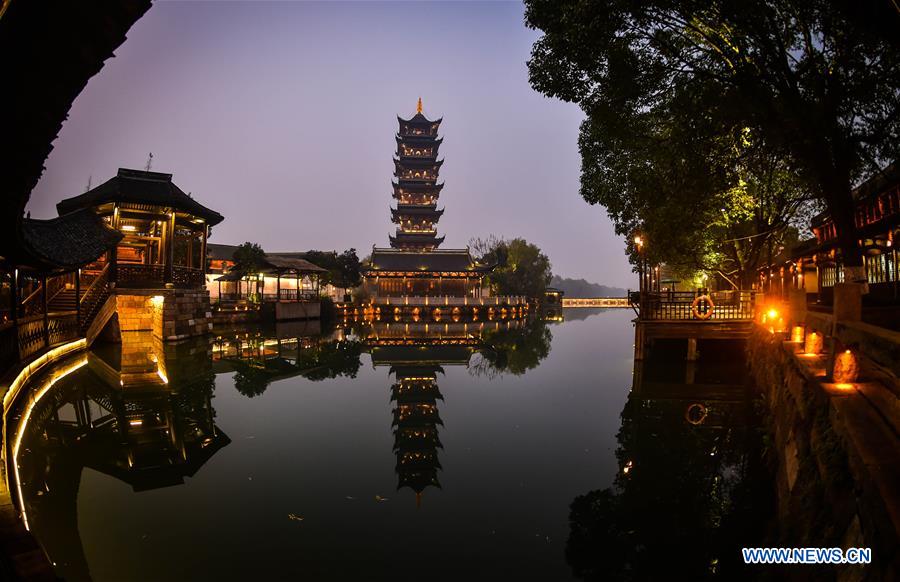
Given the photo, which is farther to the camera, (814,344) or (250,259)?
(250,259)

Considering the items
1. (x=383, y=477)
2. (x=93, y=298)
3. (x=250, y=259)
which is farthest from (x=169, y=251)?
(x=383, y=477)

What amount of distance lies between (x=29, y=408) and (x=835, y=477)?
10.9 metres

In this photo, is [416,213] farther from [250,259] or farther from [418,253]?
[250,259]

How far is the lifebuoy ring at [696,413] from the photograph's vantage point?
8695 mm

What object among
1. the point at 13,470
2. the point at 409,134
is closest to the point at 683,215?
the point at 13,470

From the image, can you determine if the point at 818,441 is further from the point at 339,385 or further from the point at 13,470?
the point at 339,385

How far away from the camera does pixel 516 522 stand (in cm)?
481

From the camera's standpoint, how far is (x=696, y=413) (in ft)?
30.1

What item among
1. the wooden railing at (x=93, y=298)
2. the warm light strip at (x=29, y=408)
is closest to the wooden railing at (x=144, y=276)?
the wooden railing at (x=93, y=298)

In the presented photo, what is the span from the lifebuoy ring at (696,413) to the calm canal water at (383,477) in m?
0.06

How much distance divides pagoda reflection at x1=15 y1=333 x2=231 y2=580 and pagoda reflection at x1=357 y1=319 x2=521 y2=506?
271cm

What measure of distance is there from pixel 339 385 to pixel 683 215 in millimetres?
9993

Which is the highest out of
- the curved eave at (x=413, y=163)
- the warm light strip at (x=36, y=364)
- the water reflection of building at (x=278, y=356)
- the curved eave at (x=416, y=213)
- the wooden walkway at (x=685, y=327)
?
the curved eave at (x=413, y=163)

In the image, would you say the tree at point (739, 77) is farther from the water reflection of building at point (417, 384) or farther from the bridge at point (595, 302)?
the bridge at point (595, 302)
